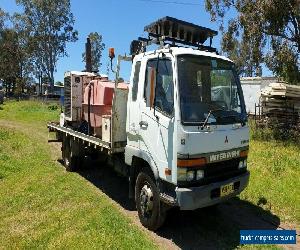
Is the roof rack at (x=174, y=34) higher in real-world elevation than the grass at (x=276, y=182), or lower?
higher

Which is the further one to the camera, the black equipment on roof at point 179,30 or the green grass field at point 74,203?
the black equipment on roof at point 179,30

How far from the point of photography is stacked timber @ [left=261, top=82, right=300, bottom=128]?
54.4 feet

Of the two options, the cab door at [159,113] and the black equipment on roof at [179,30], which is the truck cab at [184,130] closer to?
the cab door at [159,113]

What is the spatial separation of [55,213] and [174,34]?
4.41 metres

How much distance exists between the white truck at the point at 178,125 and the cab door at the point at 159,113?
16 millimetres

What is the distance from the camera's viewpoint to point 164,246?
639cm

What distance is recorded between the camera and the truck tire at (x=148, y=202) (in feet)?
21.9

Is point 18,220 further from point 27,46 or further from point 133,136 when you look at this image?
point 27,46

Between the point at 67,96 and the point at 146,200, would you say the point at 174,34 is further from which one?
the point at 67,96

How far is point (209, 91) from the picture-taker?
21.9 ft

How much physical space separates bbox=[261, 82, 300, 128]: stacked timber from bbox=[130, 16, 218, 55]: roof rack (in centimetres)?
967

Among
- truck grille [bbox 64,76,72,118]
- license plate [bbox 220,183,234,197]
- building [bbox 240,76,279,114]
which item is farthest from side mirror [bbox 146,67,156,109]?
building [bbox 240,76,279,114]

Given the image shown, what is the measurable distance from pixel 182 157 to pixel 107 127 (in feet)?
8.32

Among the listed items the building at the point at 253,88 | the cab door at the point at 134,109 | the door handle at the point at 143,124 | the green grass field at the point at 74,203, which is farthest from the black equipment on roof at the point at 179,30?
the building at the point at 253,88
